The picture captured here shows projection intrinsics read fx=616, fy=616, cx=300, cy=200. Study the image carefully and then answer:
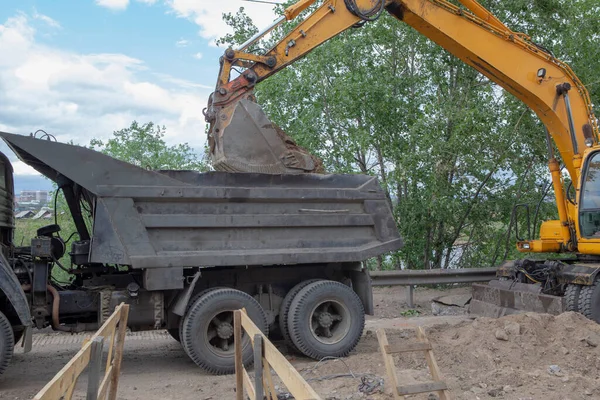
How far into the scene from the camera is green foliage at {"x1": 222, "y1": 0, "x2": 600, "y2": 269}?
12648 mm

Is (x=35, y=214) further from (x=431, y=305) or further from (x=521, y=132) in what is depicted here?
(x=521, y=132)

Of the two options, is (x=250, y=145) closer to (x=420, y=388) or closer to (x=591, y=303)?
(x=420, y=388)

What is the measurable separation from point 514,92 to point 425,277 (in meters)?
3.55

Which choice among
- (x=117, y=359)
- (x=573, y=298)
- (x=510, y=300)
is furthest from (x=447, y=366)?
(x=117, y=359)

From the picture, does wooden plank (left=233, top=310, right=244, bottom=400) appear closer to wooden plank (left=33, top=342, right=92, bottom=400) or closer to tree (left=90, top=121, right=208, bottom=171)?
wooden plank (left=33, top=342, right=92, bottom=400)

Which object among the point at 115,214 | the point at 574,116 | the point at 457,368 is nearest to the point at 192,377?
the point at 115,214

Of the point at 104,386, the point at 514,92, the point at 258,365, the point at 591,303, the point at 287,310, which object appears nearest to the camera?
the point at 258,365

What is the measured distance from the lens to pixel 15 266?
6.78 metres

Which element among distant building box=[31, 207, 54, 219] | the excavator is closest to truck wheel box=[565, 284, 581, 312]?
the excavator

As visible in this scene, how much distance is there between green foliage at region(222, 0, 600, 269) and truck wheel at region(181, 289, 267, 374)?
6.53m

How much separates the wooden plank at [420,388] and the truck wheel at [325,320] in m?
2.48

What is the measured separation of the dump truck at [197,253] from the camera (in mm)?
6516

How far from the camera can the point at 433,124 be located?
12.6 metres

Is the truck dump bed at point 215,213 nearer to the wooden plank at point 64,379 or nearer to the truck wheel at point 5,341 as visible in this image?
the truck wheel at point 5,341
